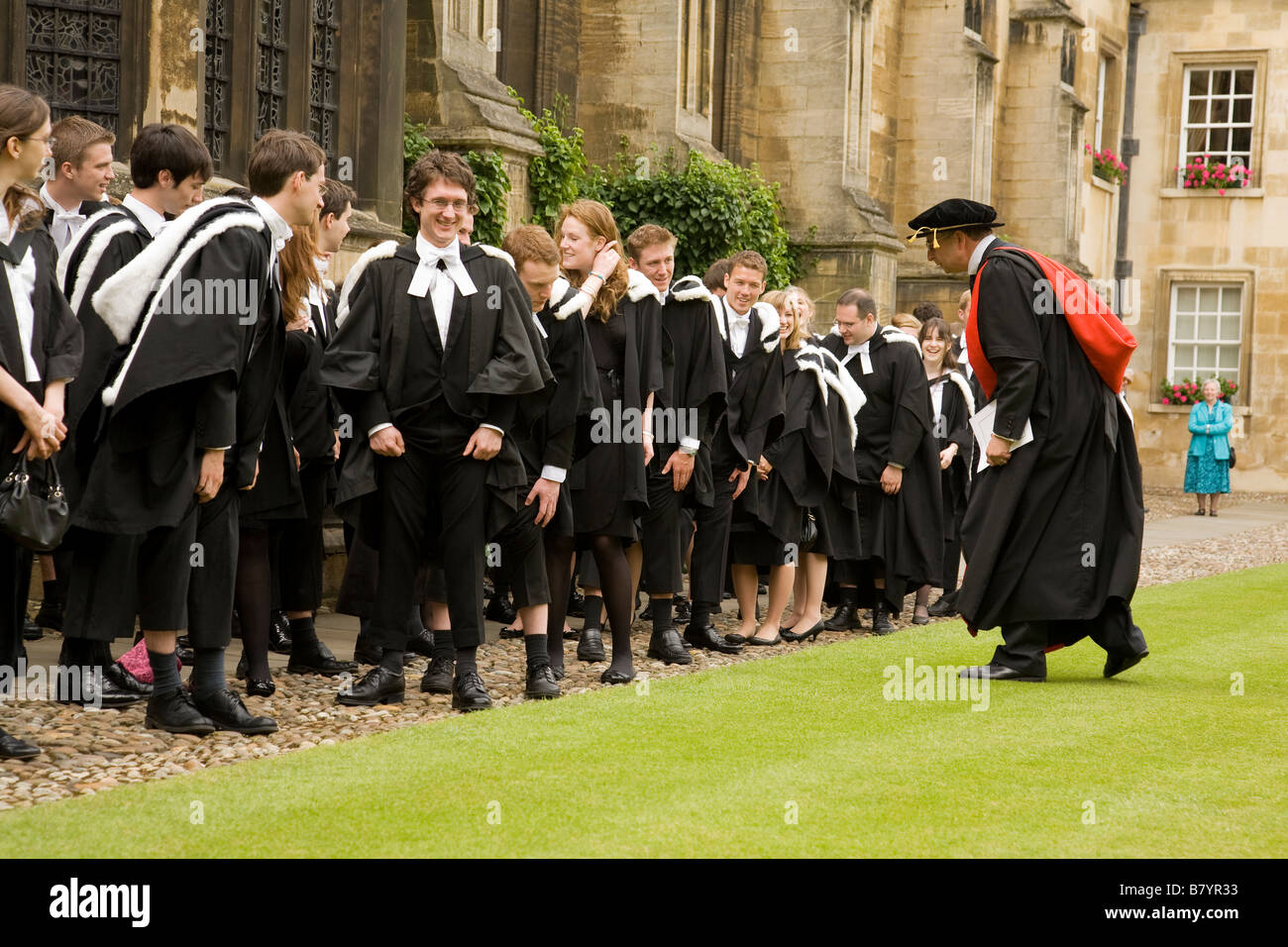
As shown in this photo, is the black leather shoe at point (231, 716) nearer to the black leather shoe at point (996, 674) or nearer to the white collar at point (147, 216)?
the white collar at point (147, 216)

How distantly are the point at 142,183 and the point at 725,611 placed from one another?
224 inches

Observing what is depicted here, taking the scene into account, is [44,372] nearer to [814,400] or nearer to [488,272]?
[488,272]

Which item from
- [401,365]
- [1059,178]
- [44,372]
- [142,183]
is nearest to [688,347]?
[401,365]

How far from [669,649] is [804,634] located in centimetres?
151

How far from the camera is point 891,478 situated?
34.3 ft

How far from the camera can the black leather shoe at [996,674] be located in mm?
7531

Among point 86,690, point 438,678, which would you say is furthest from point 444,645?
point 86,690

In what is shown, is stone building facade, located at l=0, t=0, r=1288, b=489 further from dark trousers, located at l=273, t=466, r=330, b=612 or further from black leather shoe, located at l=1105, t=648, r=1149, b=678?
black leather shoe, located at l=1105, t=648, r=1149, b=678

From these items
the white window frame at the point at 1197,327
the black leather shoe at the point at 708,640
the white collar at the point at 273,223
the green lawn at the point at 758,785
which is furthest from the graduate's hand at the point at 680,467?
the white window frame at the point at 1197,327

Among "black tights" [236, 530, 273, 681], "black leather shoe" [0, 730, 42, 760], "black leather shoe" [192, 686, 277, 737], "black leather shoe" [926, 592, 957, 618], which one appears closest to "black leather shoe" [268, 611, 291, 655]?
"black tights" [236, 530, 273, 681]

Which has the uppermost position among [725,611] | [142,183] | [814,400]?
[142,183]

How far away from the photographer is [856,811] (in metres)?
4.80

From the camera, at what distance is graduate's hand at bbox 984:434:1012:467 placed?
7.54 metres
